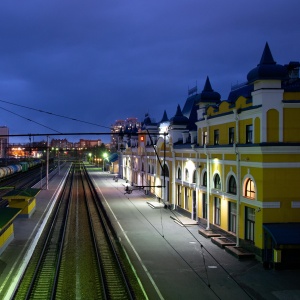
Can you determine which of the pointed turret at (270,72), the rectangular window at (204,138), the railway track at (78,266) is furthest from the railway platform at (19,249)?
the pointed turret at (270,72)

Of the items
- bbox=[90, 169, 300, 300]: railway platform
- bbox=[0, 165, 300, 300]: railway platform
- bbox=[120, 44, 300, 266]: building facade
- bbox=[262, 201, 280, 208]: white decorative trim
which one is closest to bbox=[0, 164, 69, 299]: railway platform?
bbox=[0, 165, 300, 300]: railway platform

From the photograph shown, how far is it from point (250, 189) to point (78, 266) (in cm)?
930

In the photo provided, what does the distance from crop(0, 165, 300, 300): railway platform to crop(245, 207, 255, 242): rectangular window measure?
4.62ft

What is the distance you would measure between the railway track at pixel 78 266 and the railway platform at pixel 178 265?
0.55m

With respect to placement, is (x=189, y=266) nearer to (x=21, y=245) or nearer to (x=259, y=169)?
(x=259, y=169)

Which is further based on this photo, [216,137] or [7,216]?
[216,137]

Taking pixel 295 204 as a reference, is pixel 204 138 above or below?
above

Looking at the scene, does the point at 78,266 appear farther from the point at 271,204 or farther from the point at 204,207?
the point at 204,207

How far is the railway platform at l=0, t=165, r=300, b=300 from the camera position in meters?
15.5

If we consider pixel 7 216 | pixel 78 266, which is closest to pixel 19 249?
pixel 7 216

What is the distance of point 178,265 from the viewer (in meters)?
19.0

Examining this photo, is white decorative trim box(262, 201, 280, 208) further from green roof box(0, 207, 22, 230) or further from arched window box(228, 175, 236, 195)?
green roof box(0, 207, 22, 230)

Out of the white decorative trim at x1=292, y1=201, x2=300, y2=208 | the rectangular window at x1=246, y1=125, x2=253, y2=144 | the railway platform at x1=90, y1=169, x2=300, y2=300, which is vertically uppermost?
the rectangular window at x1=246, y1=125, x2=253, y2=144

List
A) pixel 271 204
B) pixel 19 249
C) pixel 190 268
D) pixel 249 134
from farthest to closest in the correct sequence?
pixel 249 134 < pixel 19 249 < pixel 271 204 < pixel 190 268
